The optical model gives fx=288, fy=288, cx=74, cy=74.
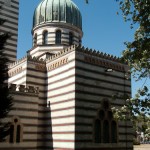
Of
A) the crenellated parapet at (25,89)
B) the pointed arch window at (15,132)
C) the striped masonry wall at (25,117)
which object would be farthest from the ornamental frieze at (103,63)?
the pointed arch window at (15,132)

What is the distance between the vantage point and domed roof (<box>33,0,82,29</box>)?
105ft

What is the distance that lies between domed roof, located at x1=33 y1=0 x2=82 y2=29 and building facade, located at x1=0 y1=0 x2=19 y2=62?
103 inches

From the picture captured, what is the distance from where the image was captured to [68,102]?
875 inches

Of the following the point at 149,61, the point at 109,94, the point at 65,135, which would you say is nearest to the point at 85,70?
the point at 109,94

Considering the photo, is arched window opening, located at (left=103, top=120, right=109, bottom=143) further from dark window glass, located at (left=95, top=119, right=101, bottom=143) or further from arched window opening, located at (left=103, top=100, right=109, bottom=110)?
arched window opening, located at (left=103, top=100, right=109, bottom=110)

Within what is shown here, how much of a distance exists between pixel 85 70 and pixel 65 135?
5.32m

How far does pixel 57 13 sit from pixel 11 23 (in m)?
5.20

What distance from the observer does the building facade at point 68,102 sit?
21.9 meters

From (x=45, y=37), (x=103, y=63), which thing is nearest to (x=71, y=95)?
(x=103, y=63)

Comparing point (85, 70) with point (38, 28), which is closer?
point (85, 70)

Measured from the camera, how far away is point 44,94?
989 inches

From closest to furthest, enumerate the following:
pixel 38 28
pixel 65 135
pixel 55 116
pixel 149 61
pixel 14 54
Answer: pixel 149 61 < pixel 65 135 < pixel 55 116 < pixel 14 54 < pixel 38 28

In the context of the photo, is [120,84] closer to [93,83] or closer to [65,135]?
[93,83]

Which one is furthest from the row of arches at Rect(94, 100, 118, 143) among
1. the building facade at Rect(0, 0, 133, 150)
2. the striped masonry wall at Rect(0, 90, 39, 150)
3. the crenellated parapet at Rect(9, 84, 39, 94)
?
the crenellated parapet at Rect(9, 84, 39, 94)
